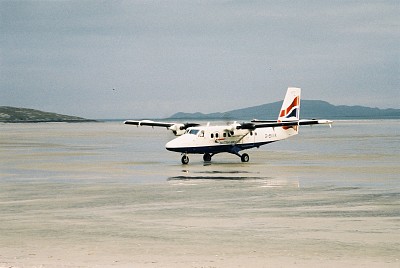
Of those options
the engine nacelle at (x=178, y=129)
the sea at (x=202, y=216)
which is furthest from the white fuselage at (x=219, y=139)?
the engine nacelle at (x=178, y=129)

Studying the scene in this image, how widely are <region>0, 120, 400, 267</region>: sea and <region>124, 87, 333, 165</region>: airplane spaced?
3435 millimetres

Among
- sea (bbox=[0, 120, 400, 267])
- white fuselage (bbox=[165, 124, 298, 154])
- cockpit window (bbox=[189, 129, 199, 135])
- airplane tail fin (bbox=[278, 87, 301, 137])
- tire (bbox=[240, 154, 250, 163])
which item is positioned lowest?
sea (bbox=[0, 120, 400, 267])

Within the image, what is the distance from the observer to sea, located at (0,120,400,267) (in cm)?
1698

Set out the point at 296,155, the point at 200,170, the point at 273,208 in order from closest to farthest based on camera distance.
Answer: the point at 273,208 → the point at 200,170 → the point at 296,155

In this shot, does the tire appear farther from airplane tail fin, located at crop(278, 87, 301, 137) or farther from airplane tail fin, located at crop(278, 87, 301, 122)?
airplane tail fin, located at crop(278, 87, 301, 122)

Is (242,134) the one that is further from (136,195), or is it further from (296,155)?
(136,195)

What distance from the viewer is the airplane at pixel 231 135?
46.2 m

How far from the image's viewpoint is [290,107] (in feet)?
175

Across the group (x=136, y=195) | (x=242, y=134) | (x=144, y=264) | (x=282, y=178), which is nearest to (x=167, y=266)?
(x=144, y=264)

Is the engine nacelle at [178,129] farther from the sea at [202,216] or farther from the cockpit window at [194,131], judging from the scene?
the sea at [202,216]

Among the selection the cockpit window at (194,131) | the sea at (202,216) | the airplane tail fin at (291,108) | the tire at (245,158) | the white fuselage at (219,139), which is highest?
the airplane tail fin at (291,108)

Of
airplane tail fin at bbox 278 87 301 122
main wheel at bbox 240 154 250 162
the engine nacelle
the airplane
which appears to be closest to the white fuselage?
the airplane

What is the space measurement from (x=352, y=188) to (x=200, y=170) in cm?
1212

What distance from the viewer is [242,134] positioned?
48.7 meters
